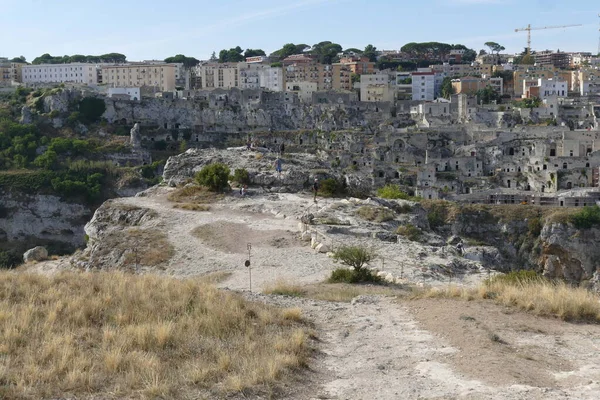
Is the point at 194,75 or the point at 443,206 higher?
the point at 194,75

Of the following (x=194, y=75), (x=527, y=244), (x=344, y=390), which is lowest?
(x=527, y=244)

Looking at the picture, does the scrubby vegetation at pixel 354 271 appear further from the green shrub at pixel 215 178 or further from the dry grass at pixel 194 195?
the green shrub at pixel 215 178

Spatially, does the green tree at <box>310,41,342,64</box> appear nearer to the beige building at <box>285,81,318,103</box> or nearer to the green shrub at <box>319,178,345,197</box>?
the beige building at <box>285,81,318,103</box>

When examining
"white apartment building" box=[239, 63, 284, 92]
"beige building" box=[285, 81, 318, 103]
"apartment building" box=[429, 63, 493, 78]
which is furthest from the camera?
"apartment building" box=[429, 63, 493, 78]

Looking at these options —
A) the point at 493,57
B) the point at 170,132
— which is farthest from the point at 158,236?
the point at 493,57

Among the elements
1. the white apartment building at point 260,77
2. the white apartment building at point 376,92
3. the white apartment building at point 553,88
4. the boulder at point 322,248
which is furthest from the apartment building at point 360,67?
the boulder at point 322,248

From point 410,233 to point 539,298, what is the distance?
26.1ft

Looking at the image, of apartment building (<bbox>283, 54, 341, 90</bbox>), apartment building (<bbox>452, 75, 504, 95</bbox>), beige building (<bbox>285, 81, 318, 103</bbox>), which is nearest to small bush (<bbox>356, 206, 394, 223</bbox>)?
beige building (<bbox>285, 81, 318, 103</bbox>)

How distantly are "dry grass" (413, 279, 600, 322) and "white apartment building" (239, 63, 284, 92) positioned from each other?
74.4m

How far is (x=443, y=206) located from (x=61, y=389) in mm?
33611

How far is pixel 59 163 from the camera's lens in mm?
52812

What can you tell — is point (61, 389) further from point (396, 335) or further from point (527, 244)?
point (527, 244)

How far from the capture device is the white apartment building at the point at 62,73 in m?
87.2

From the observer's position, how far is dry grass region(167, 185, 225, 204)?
19.4 metres
